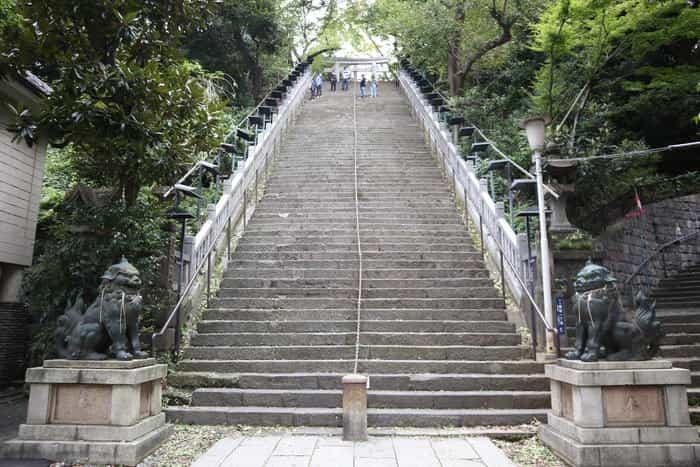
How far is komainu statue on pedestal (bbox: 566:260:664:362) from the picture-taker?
4.67 metres

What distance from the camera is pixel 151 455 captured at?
4805 millimetres

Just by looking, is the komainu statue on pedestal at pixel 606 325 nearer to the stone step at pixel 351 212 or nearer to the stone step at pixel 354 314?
the stone step at pixel 354 314

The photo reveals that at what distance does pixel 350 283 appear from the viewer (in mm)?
8555

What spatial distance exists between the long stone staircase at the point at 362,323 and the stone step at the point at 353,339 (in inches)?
0.6

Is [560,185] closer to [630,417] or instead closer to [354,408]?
[630,417]

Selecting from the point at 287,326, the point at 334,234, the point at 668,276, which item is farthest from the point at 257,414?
A: the point at 668,276

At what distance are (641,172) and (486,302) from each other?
7203 mm

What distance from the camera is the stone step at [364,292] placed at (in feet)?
26.9

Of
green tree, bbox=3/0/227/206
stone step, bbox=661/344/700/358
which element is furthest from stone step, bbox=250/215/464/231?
stone step, bbox=661/344/700/358

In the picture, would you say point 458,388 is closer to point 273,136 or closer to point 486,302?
point 486,302

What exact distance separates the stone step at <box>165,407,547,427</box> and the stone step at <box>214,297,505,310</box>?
2.36 m

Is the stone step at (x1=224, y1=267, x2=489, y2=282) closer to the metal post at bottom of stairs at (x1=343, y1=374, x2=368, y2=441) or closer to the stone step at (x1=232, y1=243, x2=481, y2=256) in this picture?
the stone step at (x1=232, y1=243, x2=481, y2=256)

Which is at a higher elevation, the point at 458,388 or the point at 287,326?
the point at 287,326

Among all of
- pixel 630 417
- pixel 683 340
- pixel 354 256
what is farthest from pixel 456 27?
pixel 630 417
